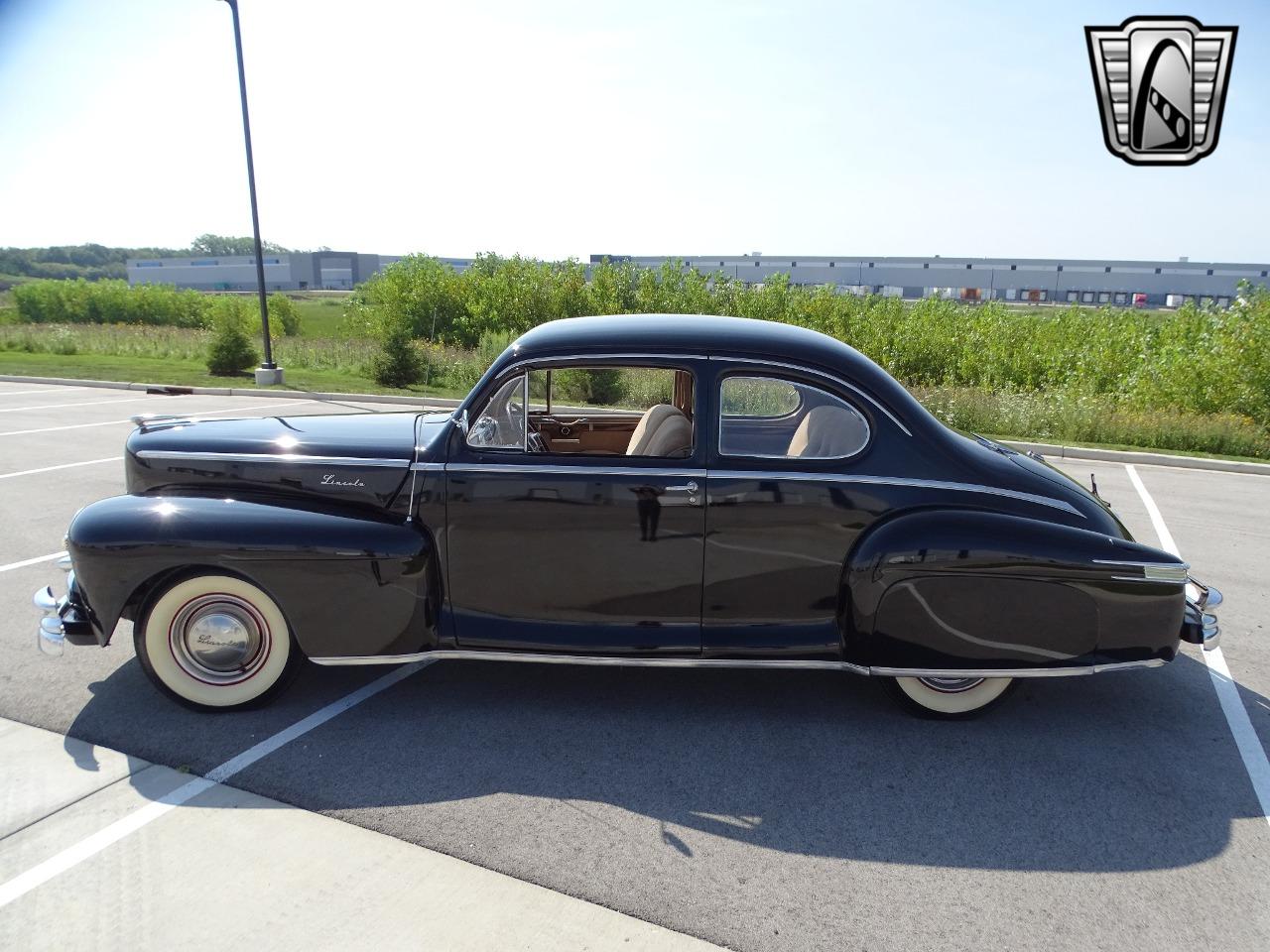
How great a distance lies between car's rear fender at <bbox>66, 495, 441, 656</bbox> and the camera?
3732mm

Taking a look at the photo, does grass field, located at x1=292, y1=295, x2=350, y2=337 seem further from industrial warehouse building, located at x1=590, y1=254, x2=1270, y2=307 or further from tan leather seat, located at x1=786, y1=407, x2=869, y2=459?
tan leather seat, located at x1=786, y1=407, x2=869, y2=459

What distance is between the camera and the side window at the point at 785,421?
3818 mm

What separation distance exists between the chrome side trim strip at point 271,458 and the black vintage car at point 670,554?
2 centimetres

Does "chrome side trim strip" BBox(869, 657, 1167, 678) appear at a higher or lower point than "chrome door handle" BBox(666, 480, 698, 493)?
lower

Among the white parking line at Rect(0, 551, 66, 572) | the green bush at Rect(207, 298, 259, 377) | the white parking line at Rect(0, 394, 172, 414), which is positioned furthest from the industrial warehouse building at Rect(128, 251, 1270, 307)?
the white parking line at Rect(0, 551, 66, 572)

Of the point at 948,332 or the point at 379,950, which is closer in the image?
the point at 379,950

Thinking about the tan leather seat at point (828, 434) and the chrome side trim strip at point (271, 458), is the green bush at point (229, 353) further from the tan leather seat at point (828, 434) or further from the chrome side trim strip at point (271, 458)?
the tan leather seat at point (828, 434)

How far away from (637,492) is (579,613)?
0.63m

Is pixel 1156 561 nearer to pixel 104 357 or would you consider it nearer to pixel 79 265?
pixel 104 357

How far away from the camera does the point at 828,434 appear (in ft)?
12.7

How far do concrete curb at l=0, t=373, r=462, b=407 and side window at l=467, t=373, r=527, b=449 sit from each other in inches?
405

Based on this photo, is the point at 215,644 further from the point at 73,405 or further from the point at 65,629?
the point at 73,405

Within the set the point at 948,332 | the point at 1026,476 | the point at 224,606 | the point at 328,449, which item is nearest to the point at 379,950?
the point at 224,606

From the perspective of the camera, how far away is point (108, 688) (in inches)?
164
